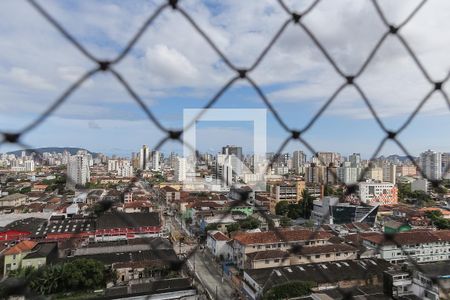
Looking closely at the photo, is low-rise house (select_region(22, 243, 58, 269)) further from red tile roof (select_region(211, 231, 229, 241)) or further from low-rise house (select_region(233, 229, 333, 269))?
low-rise house (select_region(233, 229, 333, 269))

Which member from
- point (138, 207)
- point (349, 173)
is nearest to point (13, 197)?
point (138, 207)

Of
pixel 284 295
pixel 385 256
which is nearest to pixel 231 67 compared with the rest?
pixel 284 295

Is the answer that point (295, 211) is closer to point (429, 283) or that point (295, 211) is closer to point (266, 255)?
point (266, 255)

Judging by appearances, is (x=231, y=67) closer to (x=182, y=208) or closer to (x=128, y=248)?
(x=128, y=248)

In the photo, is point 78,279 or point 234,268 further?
point 234,268

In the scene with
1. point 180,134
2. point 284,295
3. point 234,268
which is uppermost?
point 180,134

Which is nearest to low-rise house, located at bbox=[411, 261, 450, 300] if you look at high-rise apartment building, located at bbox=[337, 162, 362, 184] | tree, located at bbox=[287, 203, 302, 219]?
high-rise apartment building, located at bbox=[337, 162, 362, 184]
